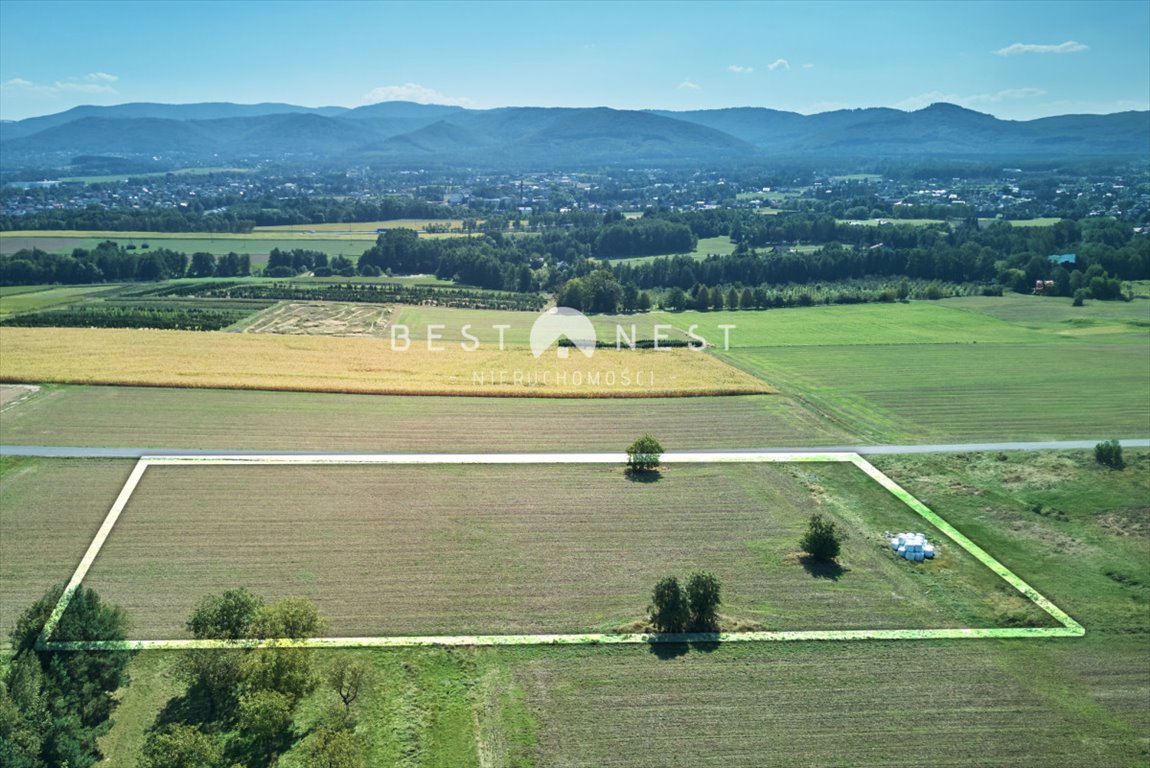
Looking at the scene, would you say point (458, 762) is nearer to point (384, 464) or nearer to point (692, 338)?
point (384, 464)

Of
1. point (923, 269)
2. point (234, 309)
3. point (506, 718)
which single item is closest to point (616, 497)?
point (506, 718)

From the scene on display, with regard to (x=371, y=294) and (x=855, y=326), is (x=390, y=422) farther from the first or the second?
(x=855, y=326)

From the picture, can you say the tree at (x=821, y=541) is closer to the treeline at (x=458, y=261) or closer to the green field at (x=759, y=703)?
the green field at (x=759, y=703)

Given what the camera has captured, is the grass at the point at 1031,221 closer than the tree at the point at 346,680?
No

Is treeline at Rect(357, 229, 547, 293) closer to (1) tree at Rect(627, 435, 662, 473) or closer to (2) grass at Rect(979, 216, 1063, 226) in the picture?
(1) tree at Rect(627, 435, 662, 473)

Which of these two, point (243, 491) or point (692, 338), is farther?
point (692, 338)

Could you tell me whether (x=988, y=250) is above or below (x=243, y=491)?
above

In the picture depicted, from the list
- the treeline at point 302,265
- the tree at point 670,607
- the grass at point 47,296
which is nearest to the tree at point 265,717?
the tree at point 670,607
